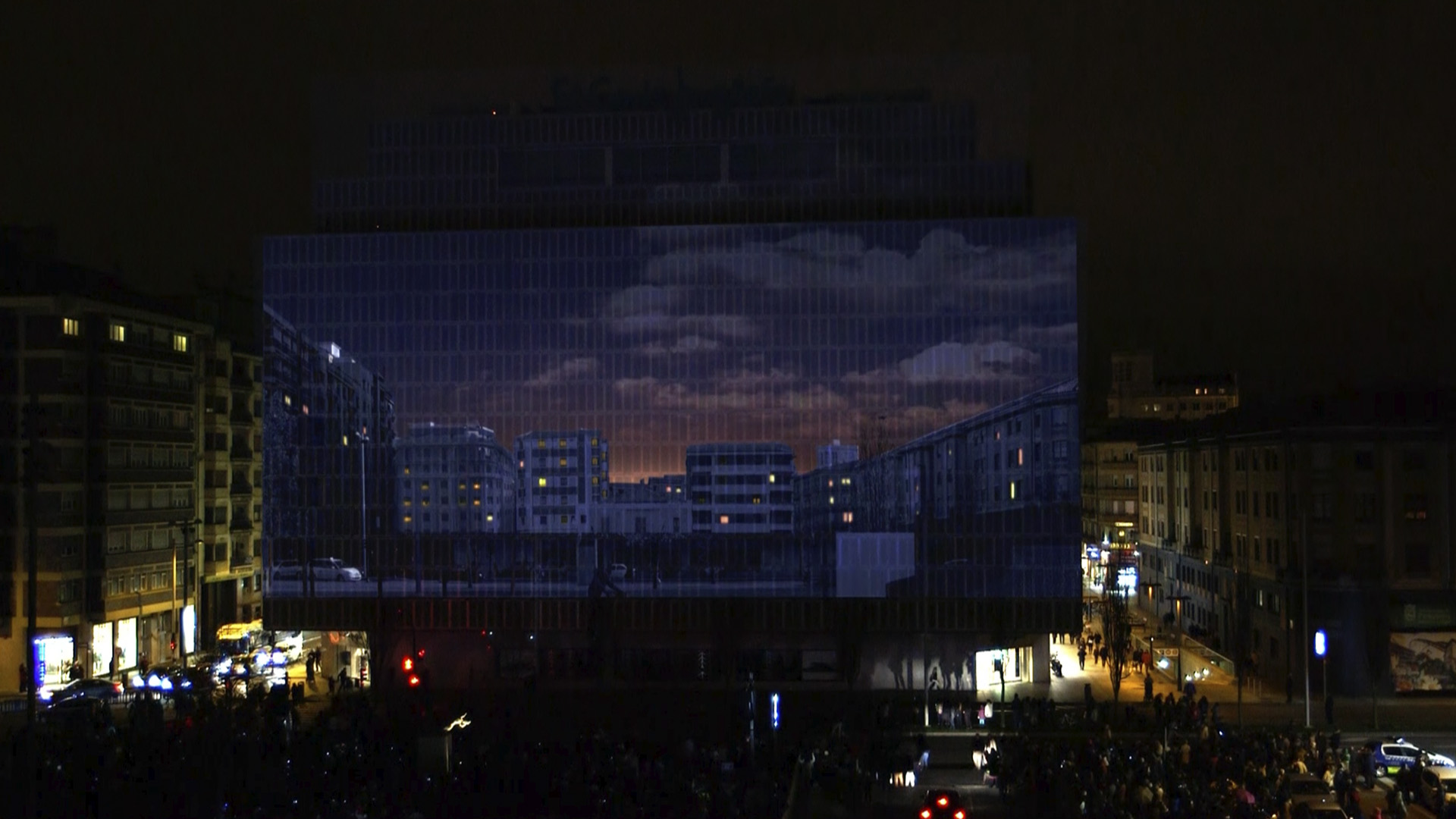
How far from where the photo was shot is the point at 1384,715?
1831 inches

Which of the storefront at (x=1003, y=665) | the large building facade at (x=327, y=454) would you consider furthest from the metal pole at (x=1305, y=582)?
the large building facade at (x=327, y=454)

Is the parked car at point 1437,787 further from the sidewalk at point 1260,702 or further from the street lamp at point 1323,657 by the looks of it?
the street lamp at point 1323,657

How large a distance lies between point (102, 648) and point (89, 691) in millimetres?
9742

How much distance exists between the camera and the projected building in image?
53188 mm

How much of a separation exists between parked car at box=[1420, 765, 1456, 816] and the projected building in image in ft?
60.3

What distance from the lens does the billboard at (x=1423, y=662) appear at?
50.4m

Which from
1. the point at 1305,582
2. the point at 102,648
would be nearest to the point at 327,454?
the point at 102,648

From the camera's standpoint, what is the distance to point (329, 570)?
55.9m

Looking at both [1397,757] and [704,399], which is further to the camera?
[704,399]

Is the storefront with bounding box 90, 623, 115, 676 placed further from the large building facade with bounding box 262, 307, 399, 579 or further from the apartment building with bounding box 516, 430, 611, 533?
the apartment building with bounding box 516, 430, 611, 533

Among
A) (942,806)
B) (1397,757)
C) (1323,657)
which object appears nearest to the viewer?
(942,806)

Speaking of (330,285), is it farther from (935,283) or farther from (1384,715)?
(1384,715)

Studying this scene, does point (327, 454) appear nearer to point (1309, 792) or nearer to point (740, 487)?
point (740, 487)

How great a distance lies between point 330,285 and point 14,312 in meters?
14.3
